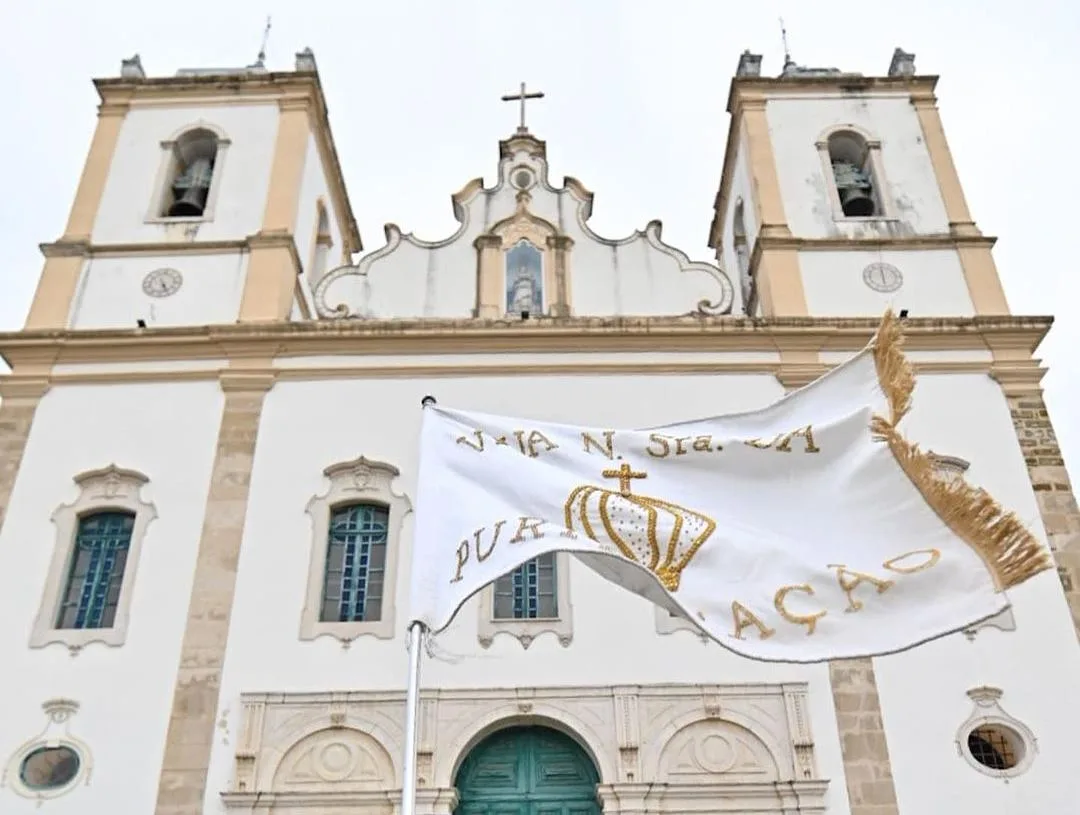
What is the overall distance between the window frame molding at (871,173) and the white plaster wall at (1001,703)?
416cm

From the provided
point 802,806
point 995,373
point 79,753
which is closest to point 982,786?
point 802,806

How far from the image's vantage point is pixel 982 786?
10.0m

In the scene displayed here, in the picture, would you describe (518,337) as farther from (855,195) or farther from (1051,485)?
(1051,485)

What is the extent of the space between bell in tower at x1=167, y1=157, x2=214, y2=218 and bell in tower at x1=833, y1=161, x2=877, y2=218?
26.4ft

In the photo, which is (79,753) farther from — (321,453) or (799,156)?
(799,156)

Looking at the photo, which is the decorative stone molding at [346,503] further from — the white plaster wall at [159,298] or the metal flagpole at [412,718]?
the metal flagpole at [412,718]

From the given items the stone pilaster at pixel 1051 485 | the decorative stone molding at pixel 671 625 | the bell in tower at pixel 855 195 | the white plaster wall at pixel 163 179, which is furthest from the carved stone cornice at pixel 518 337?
the decorative stone molding at pixel 671 625

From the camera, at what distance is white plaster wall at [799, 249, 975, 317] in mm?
13273

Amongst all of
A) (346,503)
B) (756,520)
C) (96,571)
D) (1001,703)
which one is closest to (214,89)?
(346,503)

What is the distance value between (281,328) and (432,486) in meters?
6.52

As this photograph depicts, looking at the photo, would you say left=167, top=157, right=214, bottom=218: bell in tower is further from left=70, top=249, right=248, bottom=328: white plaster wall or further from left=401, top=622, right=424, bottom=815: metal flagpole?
left=401, top=622, right=424, bottom=815: metal flagpole

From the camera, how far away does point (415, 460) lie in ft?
39.0

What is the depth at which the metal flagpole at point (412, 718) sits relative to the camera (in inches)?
206

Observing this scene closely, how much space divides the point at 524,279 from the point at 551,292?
46 centimetres
